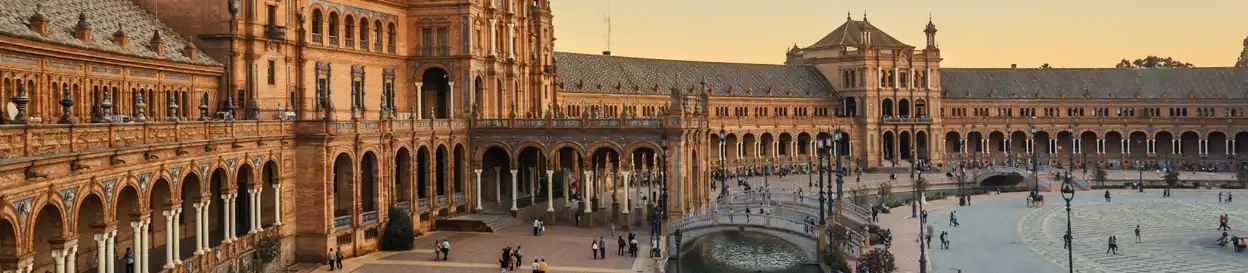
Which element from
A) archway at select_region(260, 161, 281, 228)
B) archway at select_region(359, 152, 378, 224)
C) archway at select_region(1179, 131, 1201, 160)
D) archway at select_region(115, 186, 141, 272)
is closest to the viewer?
archway at select_region(115, 186, 141, 272)

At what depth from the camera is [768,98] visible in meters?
120

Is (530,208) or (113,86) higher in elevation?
(113,86)

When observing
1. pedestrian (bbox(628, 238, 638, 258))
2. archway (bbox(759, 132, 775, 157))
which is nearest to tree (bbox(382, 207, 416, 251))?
pedestrian (bbox(628, 238, 638, 258))

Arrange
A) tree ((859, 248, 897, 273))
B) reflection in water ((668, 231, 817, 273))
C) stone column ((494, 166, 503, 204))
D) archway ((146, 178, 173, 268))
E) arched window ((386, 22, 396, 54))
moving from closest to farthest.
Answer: archway ((146, 178, 173, 268))
tree ((859, 248, 897, 273))
reflection in water ((668, 231, 817, 273))
arched window ((386, 22, 396, 54))
stone column ((494, 166, 503, 204))

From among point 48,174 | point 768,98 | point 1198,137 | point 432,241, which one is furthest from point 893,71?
point 48,174

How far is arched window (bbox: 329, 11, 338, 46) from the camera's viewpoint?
184 feet

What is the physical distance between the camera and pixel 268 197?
46531mm

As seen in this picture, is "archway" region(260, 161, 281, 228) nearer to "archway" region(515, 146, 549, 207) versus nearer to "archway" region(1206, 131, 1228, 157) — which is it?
"archway" region(515, 146, 549, 207)

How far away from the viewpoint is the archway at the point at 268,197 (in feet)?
150

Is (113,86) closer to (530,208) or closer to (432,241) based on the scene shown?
(432,241)

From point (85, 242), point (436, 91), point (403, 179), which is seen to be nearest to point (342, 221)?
point (403, 179)

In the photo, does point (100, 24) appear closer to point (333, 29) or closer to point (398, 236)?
point (333, 29)

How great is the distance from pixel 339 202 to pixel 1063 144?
97.3 metres

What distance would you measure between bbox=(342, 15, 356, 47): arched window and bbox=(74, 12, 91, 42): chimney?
19.5 m
